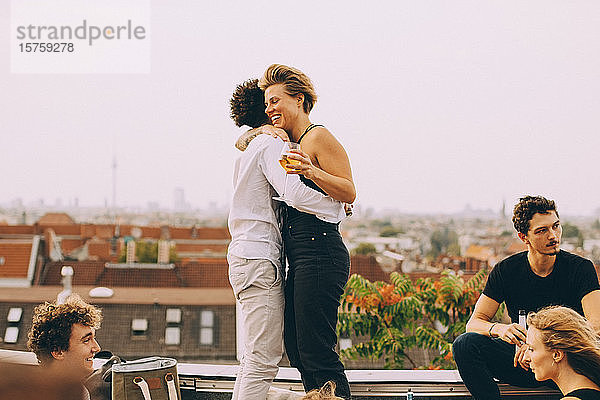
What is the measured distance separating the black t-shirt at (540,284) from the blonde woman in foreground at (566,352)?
48 centimetres

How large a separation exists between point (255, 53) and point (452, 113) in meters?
8.30

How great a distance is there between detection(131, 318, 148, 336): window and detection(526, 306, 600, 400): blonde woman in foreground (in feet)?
49.7

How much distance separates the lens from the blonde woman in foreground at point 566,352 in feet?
5.16

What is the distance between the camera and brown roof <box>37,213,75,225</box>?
26.1 metres

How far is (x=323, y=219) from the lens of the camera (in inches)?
72.5

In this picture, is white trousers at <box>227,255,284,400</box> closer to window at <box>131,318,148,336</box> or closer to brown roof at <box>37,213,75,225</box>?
window at <box>131,318,148,336</box>

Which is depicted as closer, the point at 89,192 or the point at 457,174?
the point at 457,174

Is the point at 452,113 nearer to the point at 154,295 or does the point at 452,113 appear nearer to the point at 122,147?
A: the point at 154,295

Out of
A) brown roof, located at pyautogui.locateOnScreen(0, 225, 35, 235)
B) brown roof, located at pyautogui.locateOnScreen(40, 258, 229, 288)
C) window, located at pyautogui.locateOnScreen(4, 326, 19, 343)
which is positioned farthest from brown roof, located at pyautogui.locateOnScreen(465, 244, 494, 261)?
brown roof, located at pyautogui.locateOnScreen(0, 225, 35, 235)

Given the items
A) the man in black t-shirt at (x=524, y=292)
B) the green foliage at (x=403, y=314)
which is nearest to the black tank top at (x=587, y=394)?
the man in black t-shirt at (x=524, y=292)

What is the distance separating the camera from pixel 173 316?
1744 centimetres

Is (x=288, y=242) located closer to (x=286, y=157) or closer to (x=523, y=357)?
(x=286, y=157)

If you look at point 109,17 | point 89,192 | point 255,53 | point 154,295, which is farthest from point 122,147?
point 109,17

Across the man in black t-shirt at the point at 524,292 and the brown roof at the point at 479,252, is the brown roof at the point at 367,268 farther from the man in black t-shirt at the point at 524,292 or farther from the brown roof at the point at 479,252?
the man in black t-shirt at the point at 524,292
